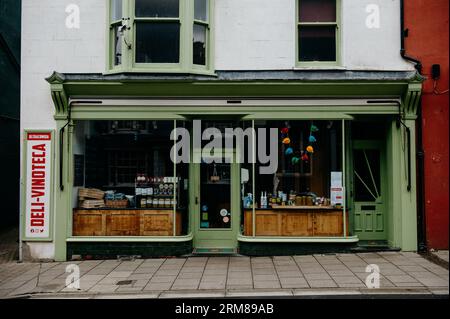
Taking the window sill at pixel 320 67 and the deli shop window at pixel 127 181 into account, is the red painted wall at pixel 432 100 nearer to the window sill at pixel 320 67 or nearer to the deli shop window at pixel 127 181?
the window sill at pixel 320 67

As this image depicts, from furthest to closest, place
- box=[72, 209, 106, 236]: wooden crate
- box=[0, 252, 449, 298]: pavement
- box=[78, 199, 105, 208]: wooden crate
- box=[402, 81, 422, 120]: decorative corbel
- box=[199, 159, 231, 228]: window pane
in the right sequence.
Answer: box=[199, 159, 231, 228]: window pane, box=[78, 199, 105, 208]: wooden crate, box=[72, 209, 106, 236]: wooden crate, box=[402, 81, 422, 120]: decorative corbel, box=[0, 252, 449, 298]: pavement

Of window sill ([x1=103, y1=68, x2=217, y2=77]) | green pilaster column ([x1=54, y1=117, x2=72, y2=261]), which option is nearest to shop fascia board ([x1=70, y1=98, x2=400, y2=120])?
green pilaster column ([x1=54, y1=117, x2=72, y2=261])

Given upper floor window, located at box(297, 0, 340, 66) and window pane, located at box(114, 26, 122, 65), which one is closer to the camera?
window pane, located at box(114, 26, 122, 65)

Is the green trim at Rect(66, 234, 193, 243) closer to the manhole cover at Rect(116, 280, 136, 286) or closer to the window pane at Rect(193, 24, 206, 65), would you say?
the manhole cover at Rect(116, 280, 136, 286)

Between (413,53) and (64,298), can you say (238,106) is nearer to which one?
(413,53)

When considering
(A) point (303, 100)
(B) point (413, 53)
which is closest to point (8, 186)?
(A) point (303, 100)

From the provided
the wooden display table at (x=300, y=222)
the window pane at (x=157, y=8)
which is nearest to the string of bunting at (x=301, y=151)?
the wooden display table at (x=300, y=222)

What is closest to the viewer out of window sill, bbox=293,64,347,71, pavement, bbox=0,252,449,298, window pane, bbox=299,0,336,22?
pavement, bbox=0,252,449,298

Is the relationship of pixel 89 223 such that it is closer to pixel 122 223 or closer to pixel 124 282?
pixel 122 223

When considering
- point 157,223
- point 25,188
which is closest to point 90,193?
point 25,188

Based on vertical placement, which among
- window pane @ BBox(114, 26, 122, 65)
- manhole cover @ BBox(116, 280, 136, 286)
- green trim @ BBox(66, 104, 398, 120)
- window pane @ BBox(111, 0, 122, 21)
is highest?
window pane @ BBox(111, 0, 122, 21)

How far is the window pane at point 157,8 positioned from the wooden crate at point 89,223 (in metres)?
5.17

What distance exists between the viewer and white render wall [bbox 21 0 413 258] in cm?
1060

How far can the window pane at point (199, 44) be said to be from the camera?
1067 cm
